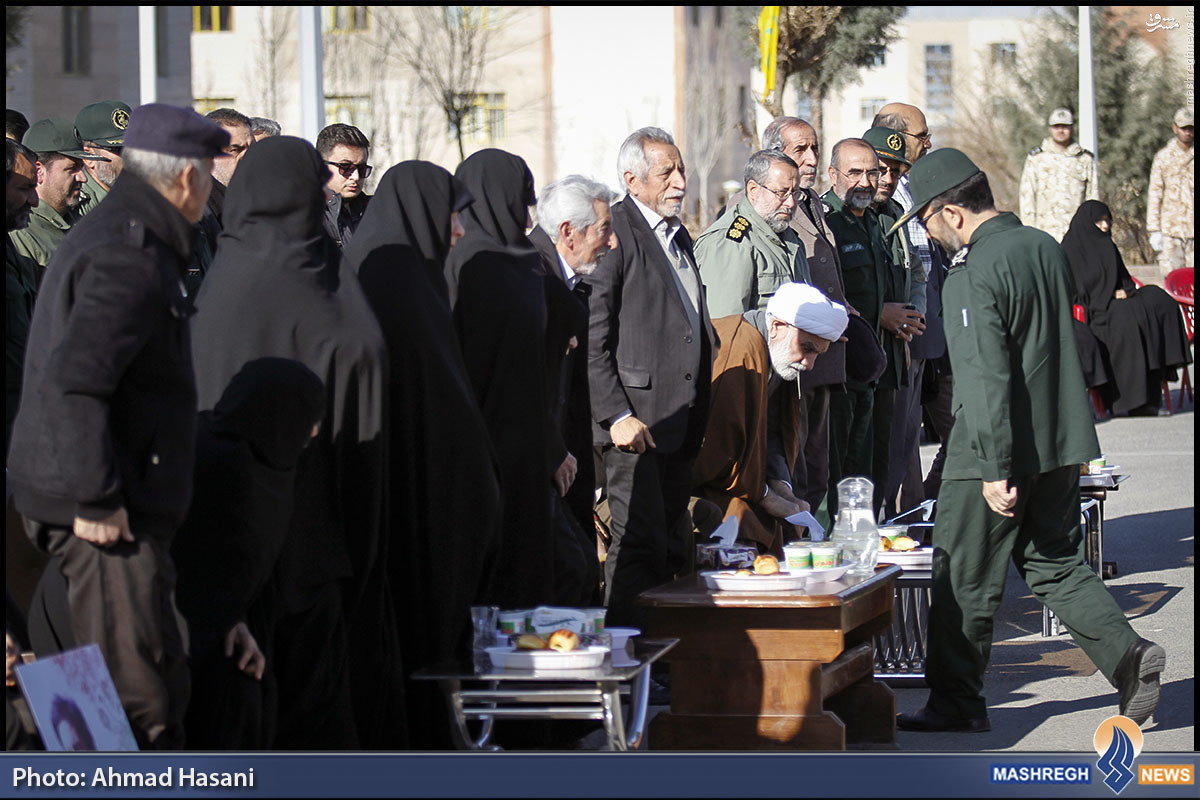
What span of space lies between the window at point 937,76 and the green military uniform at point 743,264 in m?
38.8

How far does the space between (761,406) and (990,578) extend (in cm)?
140

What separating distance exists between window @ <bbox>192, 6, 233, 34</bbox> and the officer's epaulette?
117ft

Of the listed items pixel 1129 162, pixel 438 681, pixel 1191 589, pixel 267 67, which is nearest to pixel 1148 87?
pixel 1129 162

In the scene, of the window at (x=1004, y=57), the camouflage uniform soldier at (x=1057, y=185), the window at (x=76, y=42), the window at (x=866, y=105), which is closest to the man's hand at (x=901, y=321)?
the camouflage uniform soldier at (x=1057, y=185)

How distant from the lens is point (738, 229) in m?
7.85

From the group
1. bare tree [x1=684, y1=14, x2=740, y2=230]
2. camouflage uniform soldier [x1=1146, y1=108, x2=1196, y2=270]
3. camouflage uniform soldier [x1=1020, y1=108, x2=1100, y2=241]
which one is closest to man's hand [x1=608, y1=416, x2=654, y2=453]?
camouflage uniform soldier [x1=1020, y1=108, x2=1100, y2=241]

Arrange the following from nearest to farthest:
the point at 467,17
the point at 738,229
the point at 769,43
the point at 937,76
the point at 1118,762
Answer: the point at 1118,762 < the point at 738,229 < the point at 769,43 < the point at 467,17 < the point at 937,76

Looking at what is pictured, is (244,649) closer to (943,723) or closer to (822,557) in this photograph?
(822,557)

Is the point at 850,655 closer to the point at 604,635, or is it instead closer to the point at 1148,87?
the point at 604,635

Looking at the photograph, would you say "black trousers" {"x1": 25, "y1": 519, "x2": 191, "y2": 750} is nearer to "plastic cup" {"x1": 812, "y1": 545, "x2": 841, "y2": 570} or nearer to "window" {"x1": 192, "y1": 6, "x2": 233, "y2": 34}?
"plastic cup" {"x1": 812, "y1": 545, "x2": 841, "y2": 570}

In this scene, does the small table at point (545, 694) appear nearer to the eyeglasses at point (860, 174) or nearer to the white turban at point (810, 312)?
the white turban at point (810, 312)

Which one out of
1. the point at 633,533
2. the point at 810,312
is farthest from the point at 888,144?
the point at 633,533

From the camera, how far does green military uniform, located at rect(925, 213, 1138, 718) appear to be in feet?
19.2

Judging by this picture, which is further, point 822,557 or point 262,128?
point 262,128
